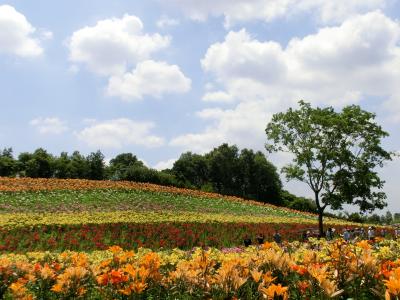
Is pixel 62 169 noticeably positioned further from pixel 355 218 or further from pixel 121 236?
pixel 121 236

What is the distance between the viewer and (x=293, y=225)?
94.3 feet

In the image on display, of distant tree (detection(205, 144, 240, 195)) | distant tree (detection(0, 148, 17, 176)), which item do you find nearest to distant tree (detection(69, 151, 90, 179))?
distant tree (detection(0, 148, 17, 176))

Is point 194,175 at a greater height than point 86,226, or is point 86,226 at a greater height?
point 194,175

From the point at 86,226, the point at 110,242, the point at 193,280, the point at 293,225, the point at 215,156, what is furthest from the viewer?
the point at 215,156

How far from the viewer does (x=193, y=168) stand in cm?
7088

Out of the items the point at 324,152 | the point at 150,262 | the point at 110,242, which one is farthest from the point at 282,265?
the point at 324,152

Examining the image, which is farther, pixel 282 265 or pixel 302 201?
pixel 302 201

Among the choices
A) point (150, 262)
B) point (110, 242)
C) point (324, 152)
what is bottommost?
point (110, 242)

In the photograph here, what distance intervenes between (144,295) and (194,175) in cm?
6650

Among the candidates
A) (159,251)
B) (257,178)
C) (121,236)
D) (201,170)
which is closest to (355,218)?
(257,178)

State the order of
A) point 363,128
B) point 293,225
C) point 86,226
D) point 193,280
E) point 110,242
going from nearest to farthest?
1. point 193,280
2. point 110,242
3. point 86,226
4. point 363,128
5. point 293,225

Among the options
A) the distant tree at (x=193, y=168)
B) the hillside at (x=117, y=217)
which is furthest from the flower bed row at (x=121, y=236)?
the distant tree at (x=193, y=168)

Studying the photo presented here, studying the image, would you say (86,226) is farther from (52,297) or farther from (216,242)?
(52,297)

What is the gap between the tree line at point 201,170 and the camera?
57688 mm
